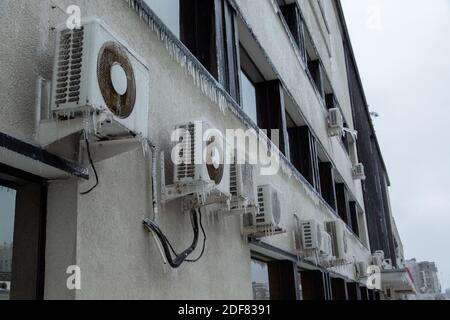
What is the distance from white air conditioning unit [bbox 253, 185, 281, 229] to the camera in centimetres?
487

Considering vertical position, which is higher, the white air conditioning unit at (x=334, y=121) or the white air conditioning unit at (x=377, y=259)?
the white air conditioning unit at (x=334, y=121)

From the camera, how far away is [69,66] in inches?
97.5

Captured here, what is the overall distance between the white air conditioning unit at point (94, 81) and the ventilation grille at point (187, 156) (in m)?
0.67

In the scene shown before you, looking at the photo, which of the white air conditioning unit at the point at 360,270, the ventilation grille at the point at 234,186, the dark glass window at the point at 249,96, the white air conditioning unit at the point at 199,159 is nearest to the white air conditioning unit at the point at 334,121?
the white air conditioning unit at the point at 360,270

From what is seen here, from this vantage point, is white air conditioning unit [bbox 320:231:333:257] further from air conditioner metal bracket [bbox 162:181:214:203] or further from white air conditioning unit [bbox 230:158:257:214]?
air conditioner metal bracket [bbox 162:181:214:203]

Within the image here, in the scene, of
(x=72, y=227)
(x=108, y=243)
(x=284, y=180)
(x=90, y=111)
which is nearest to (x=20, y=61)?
(x=90, y=111)

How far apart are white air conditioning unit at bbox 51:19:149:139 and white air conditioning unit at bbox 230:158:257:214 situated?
1.44 meters

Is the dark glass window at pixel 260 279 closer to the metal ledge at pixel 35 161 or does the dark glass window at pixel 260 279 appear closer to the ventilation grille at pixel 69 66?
the metal ledge at pixel 35 161

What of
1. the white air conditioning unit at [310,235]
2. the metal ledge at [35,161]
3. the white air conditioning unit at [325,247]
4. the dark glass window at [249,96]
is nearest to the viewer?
the metal ledge at [35,161]

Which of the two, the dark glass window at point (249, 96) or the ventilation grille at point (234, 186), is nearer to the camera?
the ventilation grille at point (234, 186)

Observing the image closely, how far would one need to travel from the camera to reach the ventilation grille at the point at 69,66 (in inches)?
96.0

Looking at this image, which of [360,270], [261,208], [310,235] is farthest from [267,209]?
[360,270]

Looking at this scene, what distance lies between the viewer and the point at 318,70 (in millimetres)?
12078
